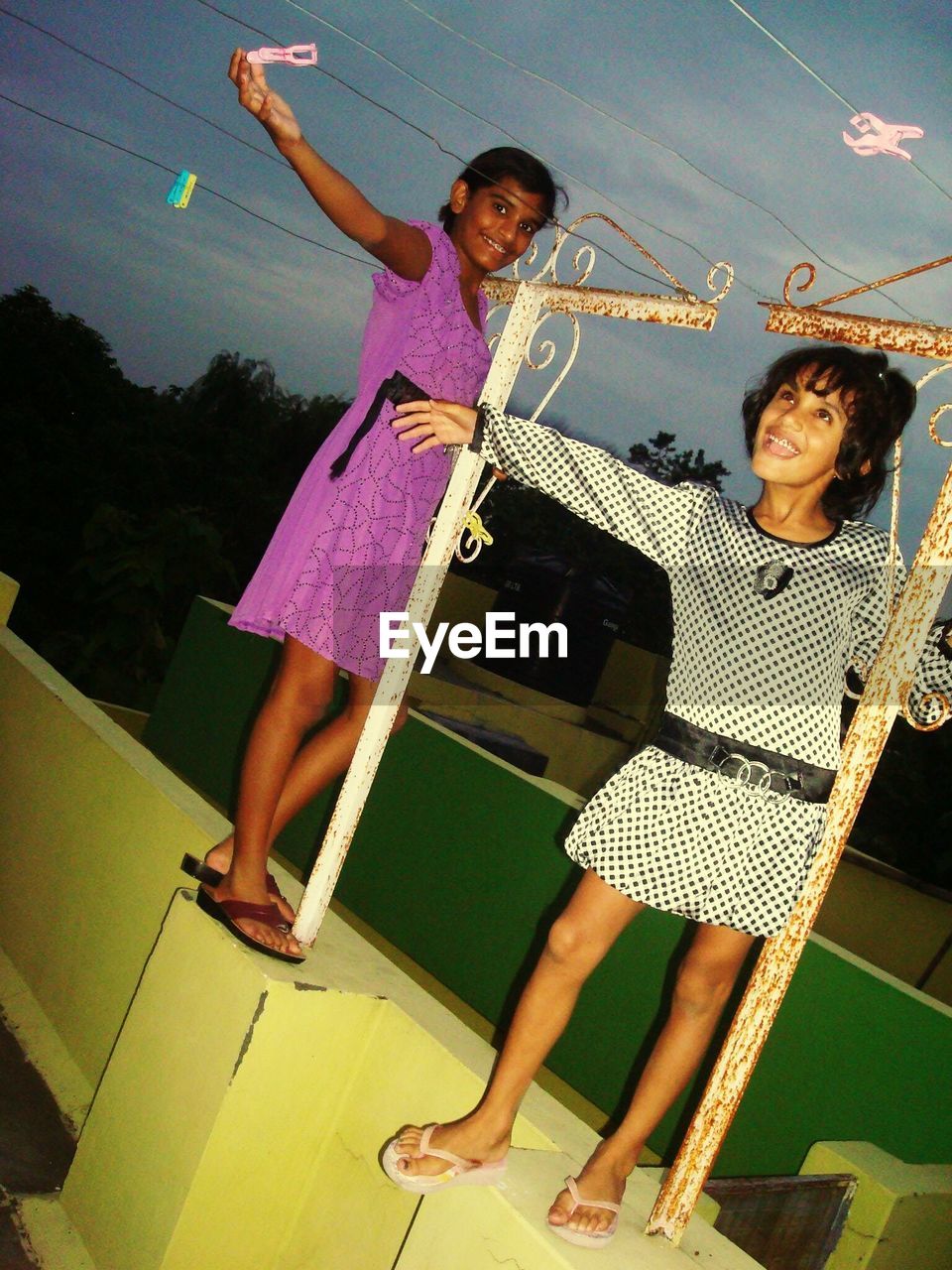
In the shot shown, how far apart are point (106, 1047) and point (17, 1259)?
77 cm

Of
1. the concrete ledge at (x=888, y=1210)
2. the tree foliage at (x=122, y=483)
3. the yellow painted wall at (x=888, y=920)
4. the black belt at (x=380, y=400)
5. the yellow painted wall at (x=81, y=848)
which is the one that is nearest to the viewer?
the black belt at (x=380, y=400)

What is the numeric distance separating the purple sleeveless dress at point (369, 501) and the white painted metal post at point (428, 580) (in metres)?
0.06

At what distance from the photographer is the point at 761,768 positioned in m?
1.58

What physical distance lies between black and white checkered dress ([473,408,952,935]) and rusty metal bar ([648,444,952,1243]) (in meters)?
0.03

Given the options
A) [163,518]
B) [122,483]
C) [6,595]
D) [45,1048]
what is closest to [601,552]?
[122,483]

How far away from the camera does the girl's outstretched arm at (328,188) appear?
1639 mm

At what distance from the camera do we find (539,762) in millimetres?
7652

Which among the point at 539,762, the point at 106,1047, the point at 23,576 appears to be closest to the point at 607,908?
the point at 106,1047

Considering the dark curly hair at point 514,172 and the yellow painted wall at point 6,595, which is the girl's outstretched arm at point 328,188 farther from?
the yellow painted wall at point 6,595

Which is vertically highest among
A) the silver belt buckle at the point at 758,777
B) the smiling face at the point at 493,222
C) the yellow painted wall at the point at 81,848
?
the smiling face at the point at 493,222

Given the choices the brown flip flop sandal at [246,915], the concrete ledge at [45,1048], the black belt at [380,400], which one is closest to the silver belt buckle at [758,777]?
the black belt at [380,400]

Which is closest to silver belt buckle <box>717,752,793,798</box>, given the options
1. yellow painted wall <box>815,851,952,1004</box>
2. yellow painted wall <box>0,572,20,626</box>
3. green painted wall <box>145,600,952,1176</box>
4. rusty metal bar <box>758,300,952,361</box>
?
rusty metal bar <box>758,300,952,361</box>

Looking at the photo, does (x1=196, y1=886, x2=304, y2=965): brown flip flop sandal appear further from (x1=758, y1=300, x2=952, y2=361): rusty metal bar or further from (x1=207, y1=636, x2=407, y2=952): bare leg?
(x1=758, y1=300, x2=952, y2=361): rusty metal bar

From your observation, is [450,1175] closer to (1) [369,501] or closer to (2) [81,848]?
(1) [369,501]
